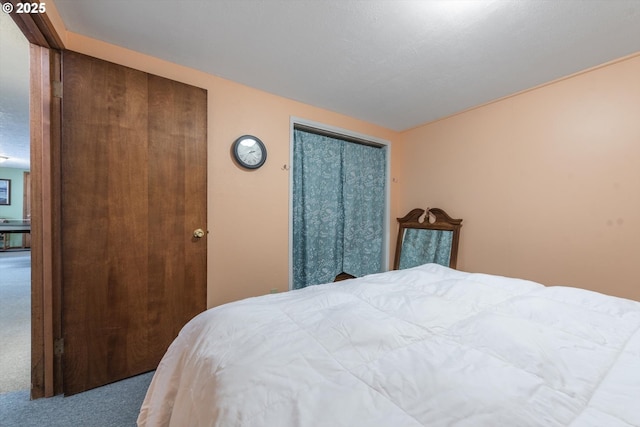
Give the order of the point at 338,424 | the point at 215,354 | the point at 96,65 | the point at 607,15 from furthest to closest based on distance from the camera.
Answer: the point at 96,65
the point at 607,15
the point at 215,354
the point at 338,424

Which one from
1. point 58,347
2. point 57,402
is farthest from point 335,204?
point 57,402

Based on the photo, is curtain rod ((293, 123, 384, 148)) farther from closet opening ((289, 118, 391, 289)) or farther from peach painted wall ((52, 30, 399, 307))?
peach painted wall ((52, 30, 399, 307))

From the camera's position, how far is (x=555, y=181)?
2.07m

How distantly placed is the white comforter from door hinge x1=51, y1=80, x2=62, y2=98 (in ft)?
5.33

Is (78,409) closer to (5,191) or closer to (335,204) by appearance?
(335,204)

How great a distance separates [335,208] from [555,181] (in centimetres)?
201

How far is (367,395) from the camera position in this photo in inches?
23.1

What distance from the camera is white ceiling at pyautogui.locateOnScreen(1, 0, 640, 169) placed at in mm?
1372

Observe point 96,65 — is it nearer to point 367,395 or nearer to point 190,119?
point 190,119

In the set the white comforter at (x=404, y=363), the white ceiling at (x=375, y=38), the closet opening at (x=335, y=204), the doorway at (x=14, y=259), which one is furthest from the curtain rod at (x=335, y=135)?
the doorway at (x=14, y=259)

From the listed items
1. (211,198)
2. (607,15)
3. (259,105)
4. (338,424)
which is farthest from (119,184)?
(607,15)

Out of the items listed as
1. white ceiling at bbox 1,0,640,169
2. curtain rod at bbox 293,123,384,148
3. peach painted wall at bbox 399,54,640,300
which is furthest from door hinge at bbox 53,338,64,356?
peach painted wall at bbox 399,54,640,300

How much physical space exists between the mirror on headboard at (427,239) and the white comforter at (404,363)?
1438 millimetres

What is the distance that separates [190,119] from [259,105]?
2.23 feet
